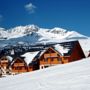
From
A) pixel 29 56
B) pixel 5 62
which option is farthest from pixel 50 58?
pixel 5 62

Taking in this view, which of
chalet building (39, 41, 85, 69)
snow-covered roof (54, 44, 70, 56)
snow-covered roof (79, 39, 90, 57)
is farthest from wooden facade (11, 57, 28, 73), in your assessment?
snow-covered roof (79, 39, 90, 57)

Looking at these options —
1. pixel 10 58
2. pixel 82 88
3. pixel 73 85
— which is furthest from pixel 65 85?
pixel 10 58

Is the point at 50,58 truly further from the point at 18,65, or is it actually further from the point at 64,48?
the point at 18,65

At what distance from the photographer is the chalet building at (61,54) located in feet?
204

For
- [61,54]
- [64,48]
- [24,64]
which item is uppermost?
[64,48]

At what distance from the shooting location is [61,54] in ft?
204

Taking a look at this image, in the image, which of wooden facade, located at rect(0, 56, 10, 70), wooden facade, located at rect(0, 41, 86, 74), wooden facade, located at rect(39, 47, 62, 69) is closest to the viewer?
wooden facade, located at rect(0, 41, 86, 74)

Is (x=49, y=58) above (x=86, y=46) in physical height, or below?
below

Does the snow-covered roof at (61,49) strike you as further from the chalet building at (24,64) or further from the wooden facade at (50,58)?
the chalet building at (24,64)

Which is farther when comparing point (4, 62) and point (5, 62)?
point (4, 62)

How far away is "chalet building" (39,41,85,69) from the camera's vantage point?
2453 inches

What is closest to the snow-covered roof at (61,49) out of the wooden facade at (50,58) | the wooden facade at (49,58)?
the wooden facade at (49,58)

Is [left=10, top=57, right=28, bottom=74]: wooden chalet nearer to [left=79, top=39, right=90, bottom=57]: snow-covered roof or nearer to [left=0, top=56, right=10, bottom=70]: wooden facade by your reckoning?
[left=0, top=56, right=10, bottom=70]: wooden facade

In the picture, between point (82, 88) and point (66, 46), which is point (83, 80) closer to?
point (82, 88)
